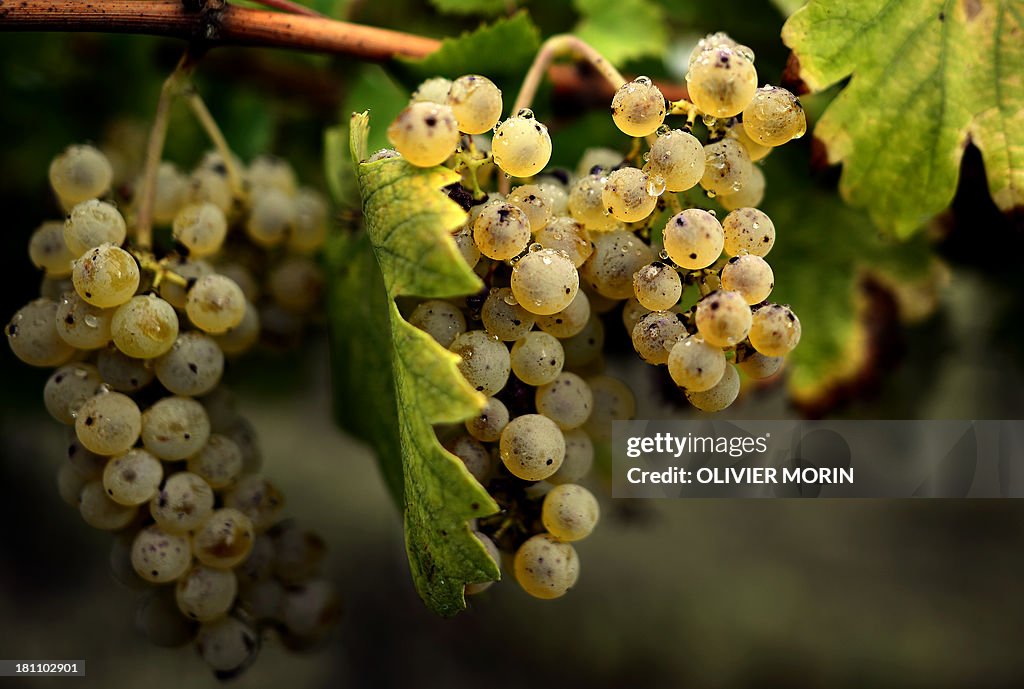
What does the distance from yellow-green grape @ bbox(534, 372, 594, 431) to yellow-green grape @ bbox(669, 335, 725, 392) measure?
6cm

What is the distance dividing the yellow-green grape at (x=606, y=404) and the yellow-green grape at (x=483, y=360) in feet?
0.26

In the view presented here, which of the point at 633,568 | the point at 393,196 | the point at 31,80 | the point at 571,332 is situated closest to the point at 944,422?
the point at 571,332

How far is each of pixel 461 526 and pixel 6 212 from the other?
65cm

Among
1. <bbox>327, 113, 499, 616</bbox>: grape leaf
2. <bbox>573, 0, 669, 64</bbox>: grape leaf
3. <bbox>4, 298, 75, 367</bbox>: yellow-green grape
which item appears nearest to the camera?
<bbox>327, 113, 499, 616</bbox>: grape leaf

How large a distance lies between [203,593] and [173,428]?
100 millimetres

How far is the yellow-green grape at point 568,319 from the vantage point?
401mm

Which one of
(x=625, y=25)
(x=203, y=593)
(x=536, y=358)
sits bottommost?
(x=203, y=593)

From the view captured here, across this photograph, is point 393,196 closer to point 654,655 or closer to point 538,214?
point 538,214

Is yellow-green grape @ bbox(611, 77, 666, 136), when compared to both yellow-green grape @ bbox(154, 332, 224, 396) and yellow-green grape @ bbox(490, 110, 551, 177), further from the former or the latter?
yellow-green grape @ bbox(154, 332, 224, 396)

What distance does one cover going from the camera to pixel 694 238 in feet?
1.20

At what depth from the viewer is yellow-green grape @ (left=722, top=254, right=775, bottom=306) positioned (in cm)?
36

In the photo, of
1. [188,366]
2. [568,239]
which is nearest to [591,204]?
[568,239]

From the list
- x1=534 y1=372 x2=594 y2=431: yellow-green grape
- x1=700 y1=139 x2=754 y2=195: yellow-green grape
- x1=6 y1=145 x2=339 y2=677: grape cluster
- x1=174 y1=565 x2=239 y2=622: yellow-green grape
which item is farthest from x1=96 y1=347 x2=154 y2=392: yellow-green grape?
x1=700 y1=139 x2=754 y2=195: yellow-green grape

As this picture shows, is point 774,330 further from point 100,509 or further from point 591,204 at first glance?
point 100,509
